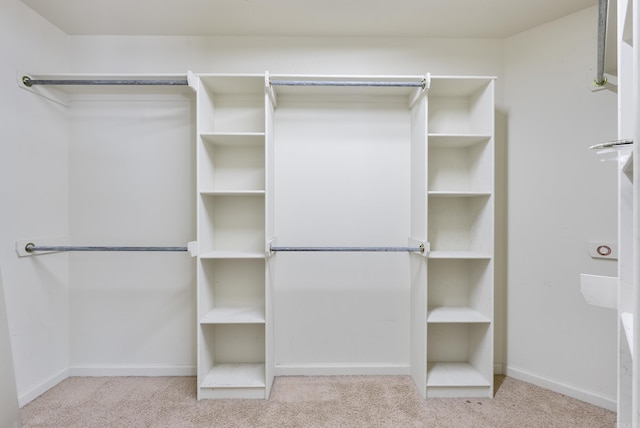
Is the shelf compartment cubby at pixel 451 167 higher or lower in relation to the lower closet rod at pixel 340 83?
lower

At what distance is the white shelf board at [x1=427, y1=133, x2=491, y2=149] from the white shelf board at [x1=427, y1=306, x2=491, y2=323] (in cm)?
113

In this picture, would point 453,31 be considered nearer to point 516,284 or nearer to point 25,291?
point 516,284

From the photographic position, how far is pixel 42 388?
5.96ft

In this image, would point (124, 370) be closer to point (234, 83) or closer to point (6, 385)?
point (6, 385)

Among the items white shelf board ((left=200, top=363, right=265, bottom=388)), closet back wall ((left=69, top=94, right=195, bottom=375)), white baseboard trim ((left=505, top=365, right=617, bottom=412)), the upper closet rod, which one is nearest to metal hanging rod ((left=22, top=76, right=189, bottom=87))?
closet back wall ((left=69, top=94, right=195, bottom=375))

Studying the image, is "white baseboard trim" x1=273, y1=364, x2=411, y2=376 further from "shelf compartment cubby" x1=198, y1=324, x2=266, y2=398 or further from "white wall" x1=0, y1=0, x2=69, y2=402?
"white wall" x1=0, y1=0, x2=69, y2=402

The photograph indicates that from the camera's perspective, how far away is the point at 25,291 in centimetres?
174

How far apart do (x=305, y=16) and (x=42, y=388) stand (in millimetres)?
Result: 2888

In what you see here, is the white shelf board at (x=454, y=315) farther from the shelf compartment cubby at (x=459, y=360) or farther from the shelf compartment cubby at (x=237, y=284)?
the shelf compartment cubby at (x=237, y=284)

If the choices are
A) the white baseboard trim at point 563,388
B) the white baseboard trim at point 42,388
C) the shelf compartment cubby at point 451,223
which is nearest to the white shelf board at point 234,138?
the shelf compartment cubby at point 451,223

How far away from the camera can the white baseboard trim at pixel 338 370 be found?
2020 millimetres

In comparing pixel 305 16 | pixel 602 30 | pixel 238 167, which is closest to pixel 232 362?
pixel 238 167

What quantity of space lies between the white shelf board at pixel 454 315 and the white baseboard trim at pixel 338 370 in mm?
463

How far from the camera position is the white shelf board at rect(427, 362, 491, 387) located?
5.87ft
